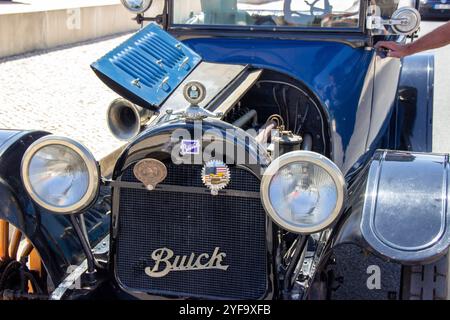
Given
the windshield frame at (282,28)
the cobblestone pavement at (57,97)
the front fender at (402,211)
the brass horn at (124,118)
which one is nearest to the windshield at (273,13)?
the windshield frame at (282,28)

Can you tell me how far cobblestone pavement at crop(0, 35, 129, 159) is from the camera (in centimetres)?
719

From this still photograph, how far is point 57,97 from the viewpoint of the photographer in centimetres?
864

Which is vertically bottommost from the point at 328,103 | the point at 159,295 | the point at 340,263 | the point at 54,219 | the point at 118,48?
the point at 340,263

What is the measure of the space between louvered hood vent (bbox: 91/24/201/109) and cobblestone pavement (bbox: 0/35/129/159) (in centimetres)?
332

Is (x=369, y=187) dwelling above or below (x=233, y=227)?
above

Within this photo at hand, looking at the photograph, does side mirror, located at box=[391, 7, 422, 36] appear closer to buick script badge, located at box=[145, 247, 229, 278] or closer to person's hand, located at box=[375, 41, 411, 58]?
person's hand, located at box=[375, 41, 411, 58]

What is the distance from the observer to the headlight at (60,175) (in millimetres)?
2775

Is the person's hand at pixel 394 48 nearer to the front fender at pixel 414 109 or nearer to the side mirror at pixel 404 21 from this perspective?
the side mirror at pixel 404 21

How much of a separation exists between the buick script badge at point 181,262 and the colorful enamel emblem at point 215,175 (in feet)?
0.99

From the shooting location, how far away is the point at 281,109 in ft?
13.3

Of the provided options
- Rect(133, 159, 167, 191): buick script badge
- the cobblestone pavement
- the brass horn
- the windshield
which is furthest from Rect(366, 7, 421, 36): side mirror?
the cobblestone pavement

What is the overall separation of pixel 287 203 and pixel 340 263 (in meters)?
2.10

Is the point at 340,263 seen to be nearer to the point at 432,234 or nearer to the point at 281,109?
the point at 281,109

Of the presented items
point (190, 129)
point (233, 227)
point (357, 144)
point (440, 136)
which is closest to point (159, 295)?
point (233, 227)
